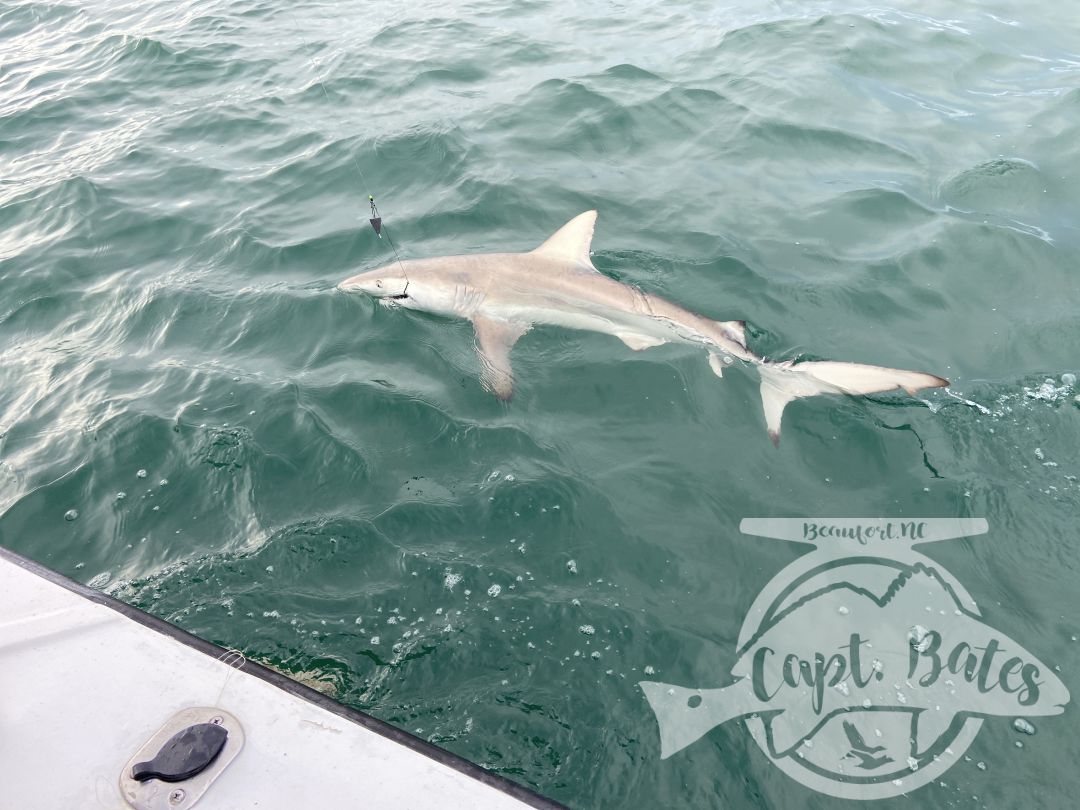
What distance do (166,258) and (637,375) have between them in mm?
5544

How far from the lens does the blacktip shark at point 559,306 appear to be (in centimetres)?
559

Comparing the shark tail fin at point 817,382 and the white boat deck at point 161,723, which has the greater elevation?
the white boat deck at point 161,723

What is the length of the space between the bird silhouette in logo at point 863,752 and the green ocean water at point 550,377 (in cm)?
19

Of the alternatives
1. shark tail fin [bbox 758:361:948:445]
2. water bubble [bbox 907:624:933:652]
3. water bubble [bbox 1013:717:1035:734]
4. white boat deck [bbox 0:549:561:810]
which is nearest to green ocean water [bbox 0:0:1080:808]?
water bubble [bbox 1013:717:1035:734]

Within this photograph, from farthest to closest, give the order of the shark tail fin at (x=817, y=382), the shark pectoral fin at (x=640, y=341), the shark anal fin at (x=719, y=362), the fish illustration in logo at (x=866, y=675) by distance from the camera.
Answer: the shark pectoral fin at (x=640, y=341)
the shark anal fin at (x=719, y=362)
the shark tail fin at (x=817, y=382)
the fish illustration in logo at (x=866, y=675)

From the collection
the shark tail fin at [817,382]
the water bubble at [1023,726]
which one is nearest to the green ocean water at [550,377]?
the water bubble at [1023,726]

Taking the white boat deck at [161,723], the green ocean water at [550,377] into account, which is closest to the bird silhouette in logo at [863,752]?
the green ocean water at [550,377]

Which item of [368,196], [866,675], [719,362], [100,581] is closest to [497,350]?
[719,362]

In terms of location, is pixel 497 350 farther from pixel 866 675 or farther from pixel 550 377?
pixel 866 675

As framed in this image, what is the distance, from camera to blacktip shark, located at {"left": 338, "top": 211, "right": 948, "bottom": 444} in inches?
220

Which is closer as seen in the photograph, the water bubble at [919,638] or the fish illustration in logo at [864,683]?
the fish illustration in logo at [864,683]

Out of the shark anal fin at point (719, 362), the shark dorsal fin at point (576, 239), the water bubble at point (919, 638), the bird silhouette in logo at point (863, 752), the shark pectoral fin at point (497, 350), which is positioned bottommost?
the water bubble at point (919, 638)

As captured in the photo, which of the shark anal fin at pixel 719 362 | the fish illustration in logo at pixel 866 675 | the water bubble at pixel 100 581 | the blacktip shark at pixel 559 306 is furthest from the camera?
the shark anal fin at pixel 719 362

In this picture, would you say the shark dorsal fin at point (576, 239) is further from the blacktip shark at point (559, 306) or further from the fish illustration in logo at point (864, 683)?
the fish illustration in logo at point (864, 683)
